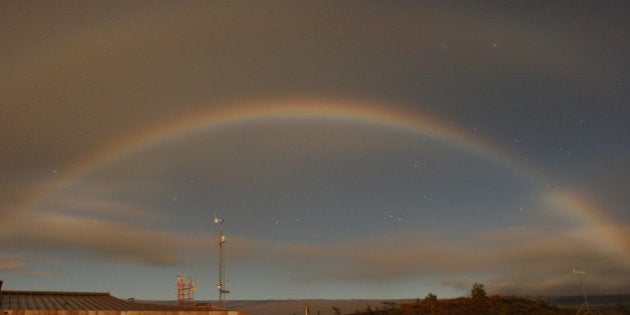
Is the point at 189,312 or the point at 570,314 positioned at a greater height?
the point at 189,312

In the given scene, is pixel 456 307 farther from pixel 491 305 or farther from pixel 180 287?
pixel 180 287

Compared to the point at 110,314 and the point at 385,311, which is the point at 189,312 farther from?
the point at 385,311

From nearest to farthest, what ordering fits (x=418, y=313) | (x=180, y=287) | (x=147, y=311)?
1. (x=147, y=311)
2. (x=180, y=287)
3. (x=418, y=313)

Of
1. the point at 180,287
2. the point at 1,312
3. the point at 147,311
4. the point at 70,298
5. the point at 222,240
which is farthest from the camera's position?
the point at 180,287

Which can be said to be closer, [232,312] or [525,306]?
[232,312]

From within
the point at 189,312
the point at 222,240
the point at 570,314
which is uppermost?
the point at 222,240

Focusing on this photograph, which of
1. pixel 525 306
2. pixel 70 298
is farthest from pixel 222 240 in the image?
pixel 525 306
